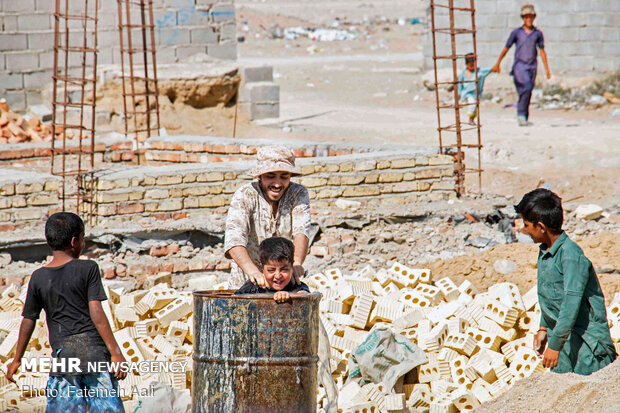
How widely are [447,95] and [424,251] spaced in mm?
10689

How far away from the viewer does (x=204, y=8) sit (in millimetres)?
14328

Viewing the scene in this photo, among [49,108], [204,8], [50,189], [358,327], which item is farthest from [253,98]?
[358,327]

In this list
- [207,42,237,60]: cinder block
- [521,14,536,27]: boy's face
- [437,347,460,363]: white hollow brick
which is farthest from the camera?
[207,42,237,60]: cinder block

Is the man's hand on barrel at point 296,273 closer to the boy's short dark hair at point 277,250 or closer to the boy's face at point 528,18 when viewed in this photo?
the boy's short dark hair at point 277,250

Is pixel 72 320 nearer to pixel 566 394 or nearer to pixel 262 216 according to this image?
pixel 262 216

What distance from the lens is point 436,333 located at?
17.1ft

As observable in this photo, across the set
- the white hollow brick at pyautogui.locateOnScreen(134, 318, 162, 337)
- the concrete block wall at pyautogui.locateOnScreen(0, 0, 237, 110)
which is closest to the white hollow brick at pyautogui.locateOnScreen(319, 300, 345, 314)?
the white hollow brick at pyautogui.locateOnScreen(134, 318, 162, 337)

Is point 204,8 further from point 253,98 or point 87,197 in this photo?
point 87,197

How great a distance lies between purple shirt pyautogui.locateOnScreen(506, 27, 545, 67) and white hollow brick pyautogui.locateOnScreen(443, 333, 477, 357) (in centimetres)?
793

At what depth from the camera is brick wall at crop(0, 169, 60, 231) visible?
23.7 ft

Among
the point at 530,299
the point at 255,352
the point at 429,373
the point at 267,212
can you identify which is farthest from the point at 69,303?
the point at 530,299

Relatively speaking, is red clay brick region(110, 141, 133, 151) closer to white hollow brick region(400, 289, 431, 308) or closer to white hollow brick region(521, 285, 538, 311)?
white hollow brick region(400, 289, 431, 308)

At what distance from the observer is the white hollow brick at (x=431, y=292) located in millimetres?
6008

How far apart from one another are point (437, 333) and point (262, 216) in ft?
5.22
